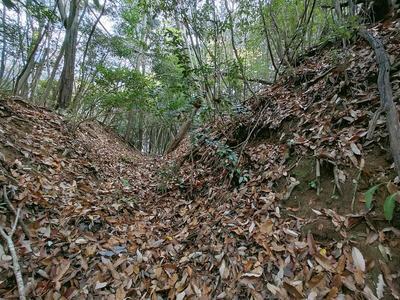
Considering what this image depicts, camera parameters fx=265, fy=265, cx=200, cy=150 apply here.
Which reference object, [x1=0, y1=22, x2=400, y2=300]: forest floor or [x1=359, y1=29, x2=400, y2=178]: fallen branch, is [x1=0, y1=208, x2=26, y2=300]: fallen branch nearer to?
[x1=0, y1=22, x2=400, y2=300]: forest floor

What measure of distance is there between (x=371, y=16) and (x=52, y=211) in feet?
19.9

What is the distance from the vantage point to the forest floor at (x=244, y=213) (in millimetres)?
2025

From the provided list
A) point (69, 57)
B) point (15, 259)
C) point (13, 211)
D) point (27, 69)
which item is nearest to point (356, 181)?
point (15, 259)

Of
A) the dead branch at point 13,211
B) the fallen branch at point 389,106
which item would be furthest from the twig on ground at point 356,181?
the dead branch at point 13,211

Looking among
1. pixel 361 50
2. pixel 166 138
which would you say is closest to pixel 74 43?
pixel 361 50

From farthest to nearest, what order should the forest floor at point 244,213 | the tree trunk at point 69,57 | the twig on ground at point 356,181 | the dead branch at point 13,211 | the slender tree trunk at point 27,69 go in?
1. the tree trunk at point 69,57
2. the slender tree trunk at point 27,69
3. the dead branch at point 13,211
4. the twig on ground at point 356,181
5. the forest floor at point 244,213

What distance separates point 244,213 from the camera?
9.58 feet

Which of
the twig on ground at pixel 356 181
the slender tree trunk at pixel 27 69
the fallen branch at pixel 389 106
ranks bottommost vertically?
the twig on ground at pixel 356 181

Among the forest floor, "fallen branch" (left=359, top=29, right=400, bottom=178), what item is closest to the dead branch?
the forest floor

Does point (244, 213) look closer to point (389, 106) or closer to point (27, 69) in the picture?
point (389, 106)

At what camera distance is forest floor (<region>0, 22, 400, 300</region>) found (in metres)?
2.03

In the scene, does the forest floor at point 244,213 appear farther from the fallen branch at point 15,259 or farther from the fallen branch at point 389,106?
the fallen branch at point 389,106

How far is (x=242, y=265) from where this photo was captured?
2277mm

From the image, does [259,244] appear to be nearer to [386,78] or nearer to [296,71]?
[386,78]
